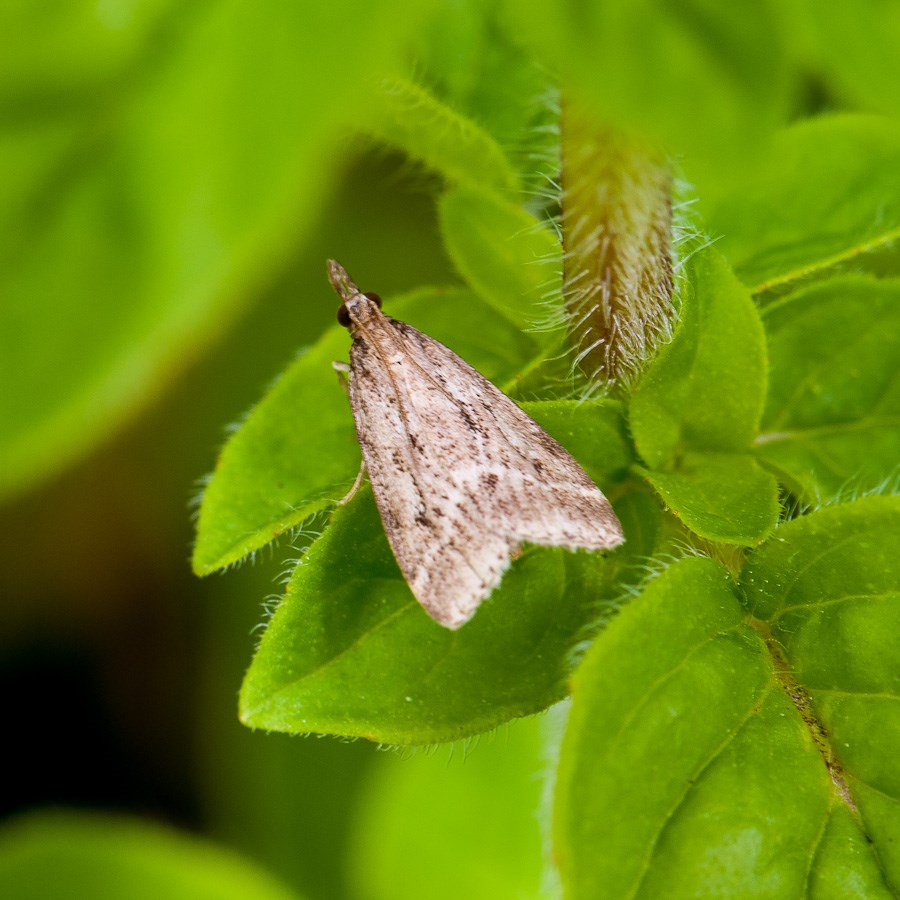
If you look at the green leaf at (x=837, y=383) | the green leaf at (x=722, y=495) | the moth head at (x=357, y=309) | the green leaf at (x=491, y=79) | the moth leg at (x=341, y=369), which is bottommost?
the green leaf at (x=837, y=383)

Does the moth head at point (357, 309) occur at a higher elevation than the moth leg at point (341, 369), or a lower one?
lower

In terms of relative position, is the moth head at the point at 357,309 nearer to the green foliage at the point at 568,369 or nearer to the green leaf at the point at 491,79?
the green foliage at the point at 568,369

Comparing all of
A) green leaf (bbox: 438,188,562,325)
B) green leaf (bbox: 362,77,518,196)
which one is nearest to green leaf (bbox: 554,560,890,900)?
green leaf (bbox: 438,188,562,325)

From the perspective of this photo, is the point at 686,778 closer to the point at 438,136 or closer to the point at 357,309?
the point at 438,136

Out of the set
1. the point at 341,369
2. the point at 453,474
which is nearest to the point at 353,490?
the point at 341,369

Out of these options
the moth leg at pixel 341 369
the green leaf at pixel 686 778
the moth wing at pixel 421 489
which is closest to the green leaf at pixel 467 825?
the moth wing at pixel 421 489

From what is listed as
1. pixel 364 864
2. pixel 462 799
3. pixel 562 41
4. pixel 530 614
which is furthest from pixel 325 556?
pixel 364 864

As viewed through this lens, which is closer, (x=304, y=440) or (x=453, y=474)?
(x=304, y=440)
